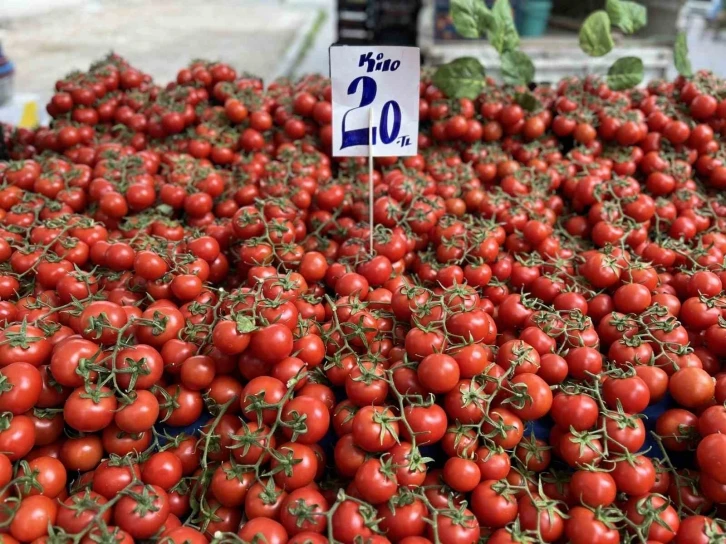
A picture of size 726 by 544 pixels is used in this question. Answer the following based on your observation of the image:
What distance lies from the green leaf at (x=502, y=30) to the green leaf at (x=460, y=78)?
0.71ft

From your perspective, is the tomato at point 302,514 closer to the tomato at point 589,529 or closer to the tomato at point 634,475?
the tomato at point 589,529

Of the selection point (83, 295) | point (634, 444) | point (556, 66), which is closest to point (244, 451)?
point (83, 295)

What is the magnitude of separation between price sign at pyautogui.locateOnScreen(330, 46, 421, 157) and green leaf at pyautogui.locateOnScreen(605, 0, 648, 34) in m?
1.45

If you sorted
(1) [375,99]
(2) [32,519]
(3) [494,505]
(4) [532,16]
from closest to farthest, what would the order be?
(2) [32,519]
(3) [494,505]
(1) [375,99]
(4) [532,16]

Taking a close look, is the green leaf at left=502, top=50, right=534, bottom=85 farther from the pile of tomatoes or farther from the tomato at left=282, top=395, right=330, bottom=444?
the tomato at left=282, top=395, right=330, bottom=444

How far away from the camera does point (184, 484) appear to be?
45.9 inches

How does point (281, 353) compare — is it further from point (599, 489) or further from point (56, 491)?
point (599, 489)

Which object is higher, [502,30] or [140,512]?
[502,30]

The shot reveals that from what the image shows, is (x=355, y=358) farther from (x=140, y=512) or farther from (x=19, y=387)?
(x=19, y=387)

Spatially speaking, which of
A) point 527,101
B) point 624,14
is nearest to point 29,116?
point 527,101

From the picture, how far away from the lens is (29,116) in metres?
3.99

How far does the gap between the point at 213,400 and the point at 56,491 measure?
35cm

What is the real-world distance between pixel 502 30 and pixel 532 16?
452cm

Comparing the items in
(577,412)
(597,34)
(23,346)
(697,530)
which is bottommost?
(697,530)
